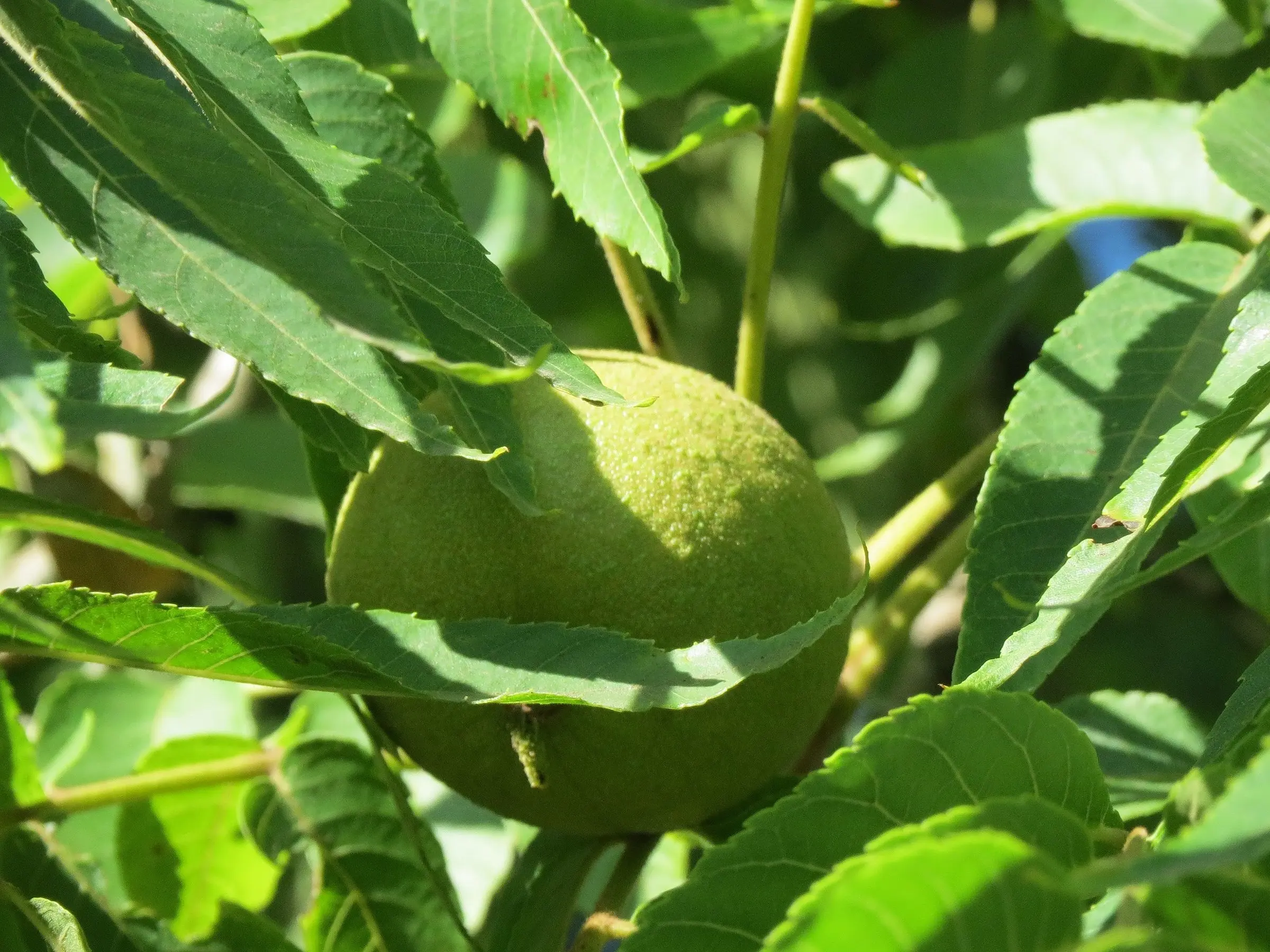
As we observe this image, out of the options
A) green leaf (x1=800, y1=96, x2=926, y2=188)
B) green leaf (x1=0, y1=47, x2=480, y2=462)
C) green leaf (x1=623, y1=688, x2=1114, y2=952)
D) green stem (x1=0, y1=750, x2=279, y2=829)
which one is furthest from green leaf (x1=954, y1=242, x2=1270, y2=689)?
green stem (x1=0, y1=750, x2=279, y2=829)

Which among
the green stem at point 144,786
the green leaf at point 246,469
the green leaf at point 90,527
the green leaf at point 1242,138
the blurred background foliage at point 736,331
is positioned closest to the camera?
the green leaf at point 90,527

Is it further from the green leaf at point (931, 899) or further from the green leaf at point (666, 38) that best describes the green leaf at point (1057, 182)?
the green leaf at point (931, 899)

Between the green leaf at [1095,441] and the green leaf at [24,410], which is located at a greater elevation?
the green leaf at [24,410]

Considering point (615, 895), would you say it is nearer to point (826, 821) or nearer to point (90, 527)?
point (826, 821)

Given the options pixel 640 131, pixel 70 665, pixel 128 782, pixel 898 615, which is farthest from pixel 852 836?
pixel 70 665

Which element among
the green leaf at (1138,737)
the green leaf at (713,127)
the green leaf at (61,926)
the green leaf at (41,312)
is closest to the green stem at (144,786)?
the green leaf at (61,926)

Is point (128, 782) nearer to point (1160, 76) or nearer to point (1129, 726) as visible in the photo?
point (1129, 726)

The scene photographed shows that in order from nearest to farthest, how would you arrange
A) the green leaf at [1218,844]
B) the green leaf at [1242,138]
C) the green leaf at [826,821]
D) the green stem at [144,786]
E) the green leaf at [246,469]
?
1. the green leaf at [1218,844]
2. the green leaf at [826,821]
3. the green leaf at [1242,138]
4. the green stem at [144,786]
5. the green leaf at [246,469]
